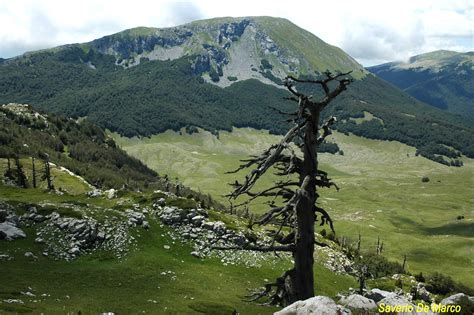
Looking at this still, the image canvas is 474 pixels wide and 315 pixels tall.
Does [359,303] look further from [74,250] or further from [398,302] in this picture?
[74,250]

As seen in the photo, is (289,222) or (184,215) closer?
(289,222)

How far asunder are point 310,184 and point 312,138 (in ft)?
4.95

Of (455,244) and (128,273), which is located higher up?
(128,273)

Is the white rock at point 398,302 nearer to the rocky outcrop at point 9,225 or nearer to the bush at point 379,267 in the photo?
the rocky outcrop at point 9,225

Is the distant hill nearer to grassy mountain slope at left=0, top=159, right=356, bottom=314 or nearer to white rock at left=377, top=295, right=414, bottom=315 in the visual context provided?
grassy mountain slope at left=0, top=159, right=356, bottom=314

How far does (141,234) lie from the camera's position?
6350cm

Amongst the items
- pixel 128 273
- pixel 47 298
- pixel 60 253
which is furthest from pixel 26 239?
pixel 47 298

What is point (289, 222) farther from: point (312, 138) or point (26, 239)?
point (26, 239)

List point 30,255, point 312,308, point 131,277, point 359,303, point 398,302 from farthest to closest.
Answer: point 30,255 < point 131,277 < point 359,303 < point 398,302 < point 312,308

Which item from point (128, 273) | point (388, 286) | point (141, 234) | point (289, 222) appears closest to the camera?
point (289, 222)

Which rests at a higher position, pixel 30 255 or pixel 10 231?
pixel 10 231

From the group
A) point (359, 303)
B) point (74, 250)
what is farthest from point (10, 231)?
point (359, 303)

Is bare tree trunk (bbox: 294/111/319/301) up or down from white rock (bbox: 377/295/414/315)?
up

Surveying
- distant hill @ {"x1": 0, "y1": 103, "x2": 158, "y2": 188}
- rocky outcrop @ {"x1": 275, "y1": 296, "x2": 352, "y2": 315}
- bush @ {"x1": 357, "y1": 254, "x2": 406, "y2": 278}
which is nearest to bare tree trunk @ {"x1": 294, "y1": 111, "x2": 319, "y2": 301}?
rocky outcrop @ {"x1": 275, "y1": 296, "x2": 352, "y2": 315}
